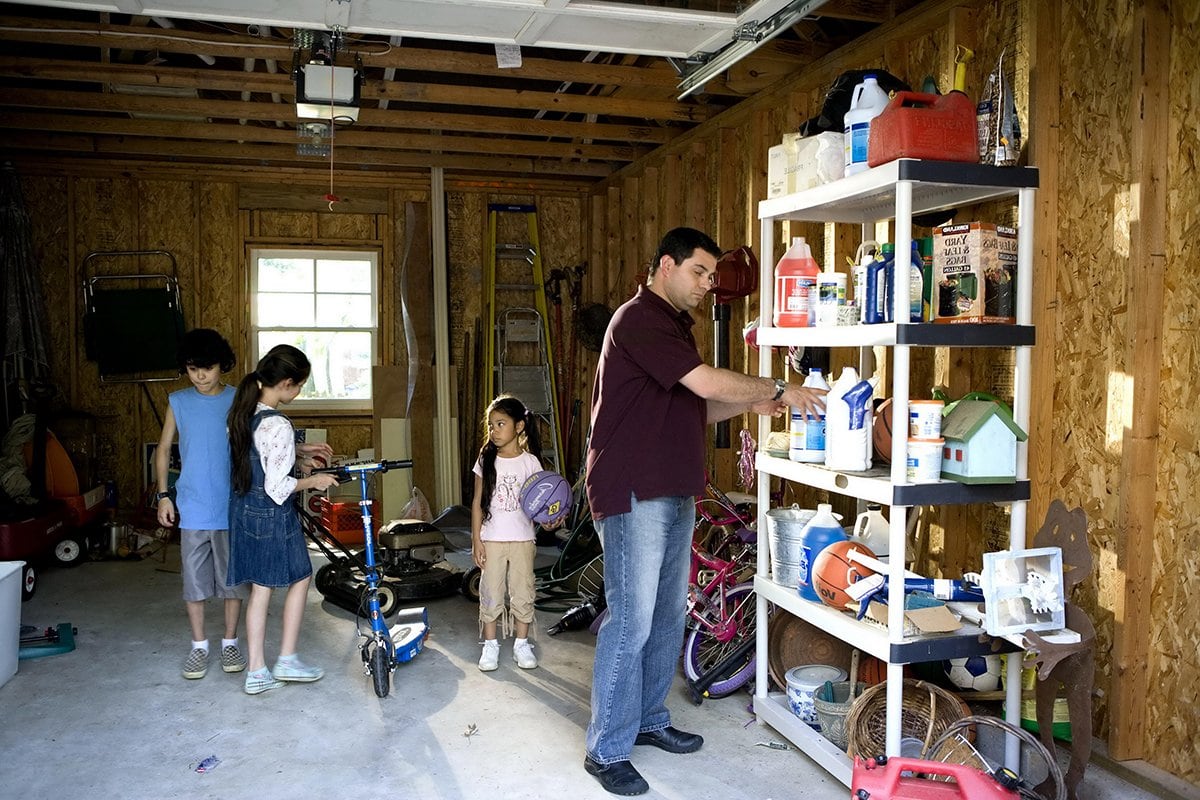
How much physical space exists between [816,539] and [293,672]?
2.27 metres

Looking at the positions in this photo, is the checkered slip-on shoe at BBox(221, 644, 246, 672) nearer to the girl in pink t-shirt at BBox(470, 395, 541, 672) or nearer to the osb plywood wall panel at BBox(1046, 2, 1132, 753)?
the girl in pink t-shirt at BBox(470, 395, 541, 672)

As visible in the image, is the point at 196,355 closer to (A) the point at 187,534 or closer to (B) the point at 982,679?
(A) the point at 187,534

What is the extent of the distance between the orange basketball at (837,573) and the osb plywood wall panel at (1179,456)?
3.05 ft

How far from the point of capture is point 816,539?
3322 mm

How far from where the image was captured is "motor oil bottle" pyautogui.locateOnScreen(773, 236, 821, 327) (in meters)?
3.36

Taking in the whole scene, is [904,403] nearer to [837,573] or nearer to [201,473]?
[837,573]

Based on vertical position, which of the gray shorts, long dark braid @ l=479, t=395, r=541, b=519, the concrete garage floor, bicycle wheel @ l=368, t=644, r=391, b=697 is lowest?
the concrete garage floor

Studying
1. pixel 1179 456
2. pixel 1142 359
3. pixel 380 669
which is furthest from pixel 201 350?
pixel 1179 456

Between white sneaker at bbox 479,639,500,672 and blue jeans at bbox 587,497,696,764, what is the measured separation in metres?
1.16

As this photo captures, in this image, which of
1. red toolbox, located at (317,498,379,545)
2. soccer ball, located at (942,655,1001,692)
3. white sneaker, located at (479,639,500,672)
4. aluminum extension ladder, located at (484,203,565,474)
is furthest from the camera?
aluminum extension ladder, located at (484,203,565,474)

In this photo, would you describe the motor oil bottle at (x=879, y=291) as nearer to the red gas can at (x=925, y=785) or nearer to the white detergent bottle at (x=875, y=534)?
the white detergent bottle at (x=875, y=534)

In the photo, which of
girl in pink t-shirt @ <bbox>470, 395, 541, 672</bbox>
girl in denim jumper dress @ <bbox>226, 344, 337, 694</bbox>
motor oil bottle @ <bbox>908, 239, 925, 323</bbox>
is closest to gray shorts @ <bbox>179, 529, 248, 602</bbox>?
girl in denim jumper dress @ <bbox>226, 344, 337, 694</bbox>

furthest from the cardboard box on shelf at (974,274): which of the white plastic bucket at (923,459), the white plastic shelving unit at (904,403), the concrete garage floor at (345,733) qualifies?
the concrete garage floor at (345,733)

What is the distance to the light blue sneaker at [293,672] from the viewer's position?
4.14m
